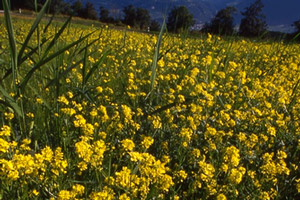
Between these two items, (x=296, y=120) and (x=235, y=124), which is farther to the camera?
(x=296, y=120)

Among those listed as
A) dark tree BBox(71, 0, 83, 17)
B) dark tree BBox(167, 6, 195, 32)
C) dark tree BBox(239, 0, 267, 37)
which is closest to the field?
dark tree BBox(71, 0, 83, 17)

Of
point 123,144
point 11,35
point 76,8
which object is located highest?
point 76,8

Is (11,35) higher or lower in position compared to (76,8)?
lower

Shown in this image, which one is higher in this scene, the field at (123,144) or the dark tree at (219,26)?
the dark tree at (219,26)

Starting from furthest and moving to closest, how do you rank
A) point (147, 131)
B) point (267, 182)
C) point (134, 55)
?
point (134, 55), point (147, 131), point (267, 182)

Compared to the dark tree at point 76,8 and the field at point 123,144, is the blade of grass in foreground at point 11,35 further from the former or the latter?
the dark tree at point 76,8

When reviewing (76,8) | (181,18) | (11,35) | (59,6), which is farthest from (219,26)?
(11,35)

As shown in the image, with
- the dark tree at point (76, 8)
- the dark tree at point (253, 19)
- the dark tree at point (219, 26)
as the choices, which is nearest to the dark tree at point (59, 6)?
the dark tree at point (76, 8)

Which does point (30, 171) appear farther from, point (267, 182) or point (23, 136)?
point (267, 182)

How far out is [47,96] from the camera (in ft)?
7.97

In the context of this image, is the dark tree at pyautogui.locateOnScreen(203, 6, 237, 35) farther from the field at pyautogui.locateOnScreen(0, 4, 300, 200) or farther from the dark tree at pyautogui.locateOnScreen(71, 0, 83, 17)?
the dark tree at pyautogui.locateOnScreen(71, 0, 83, 17)

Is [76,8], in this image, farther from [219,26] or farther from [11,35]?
[219,26]

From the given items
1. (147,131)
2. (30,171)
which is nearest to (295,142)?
(147,131)

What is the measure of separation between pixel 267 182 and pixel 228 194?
1.17ft
